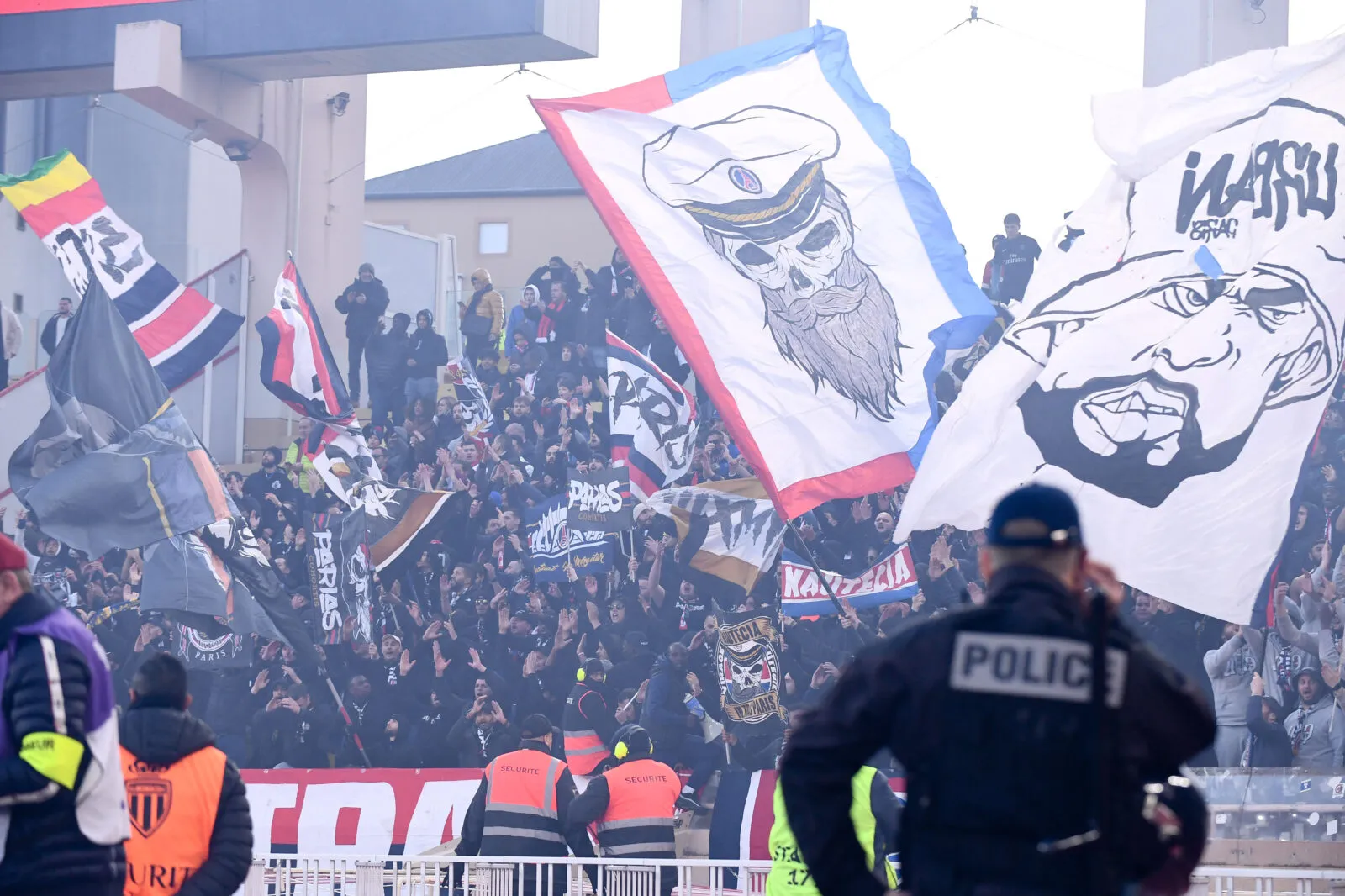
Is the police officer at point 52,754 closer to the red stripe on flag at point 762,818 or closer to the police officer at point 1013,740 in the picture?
the police officer at point 1013,740

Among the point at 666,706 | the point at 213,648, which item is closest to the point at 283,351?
the point at 213,648

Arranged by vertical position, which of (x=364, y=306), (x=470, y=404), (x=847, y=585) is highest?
(x=364, y=306)

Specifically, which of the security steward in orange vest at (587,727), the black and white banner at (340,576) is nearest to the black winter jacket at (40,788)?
the security steward in orange vest at (587,727)

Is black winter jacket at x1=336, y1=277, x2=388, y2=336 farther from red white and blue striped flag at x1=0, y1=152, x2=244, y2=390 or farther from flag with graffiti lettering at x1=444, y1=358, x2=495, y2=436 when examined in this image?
flag with graffiti lettering at x1=444, y1=358, x2=495, y2=436

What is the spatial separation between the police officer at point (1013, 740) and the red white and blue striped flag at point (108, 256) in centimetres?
1609

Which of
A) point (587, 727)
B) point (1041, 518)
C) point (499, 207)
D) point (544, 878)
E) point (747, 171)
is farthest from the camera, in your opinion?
point (499, 207)

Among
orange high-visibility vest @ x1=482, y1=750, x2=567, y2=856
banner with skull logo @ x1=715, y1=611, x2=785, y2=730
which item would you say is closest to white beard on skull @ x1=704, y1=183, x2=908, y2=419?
banner with skull logo @ x1=715, y1=611, x2=785, y2=730

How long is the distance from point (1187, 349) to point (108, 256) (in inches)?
459

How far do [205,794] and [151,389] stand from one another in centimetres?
1138

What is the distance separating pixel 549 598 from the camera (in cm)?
1598

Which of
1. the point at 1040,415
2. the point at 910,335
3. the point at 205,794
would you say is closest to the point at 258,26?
the point at 910,335

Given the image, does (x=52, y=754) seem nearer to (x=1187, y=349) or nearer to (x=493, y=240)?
(x=1187, y=349)

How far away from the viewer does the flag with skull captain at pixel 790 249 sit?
13586 millimetres

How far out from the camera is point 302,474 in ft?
62.9
